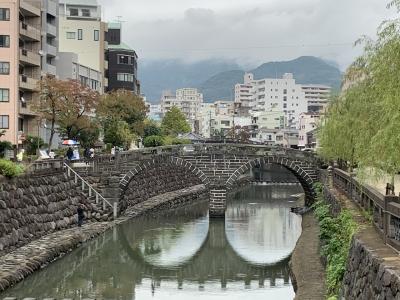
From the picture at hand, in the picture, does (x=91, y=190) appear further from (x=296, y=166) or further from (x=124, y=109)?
(x=124, y=109)

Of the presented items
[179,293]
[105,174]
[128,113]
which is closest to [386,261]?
[179,293]

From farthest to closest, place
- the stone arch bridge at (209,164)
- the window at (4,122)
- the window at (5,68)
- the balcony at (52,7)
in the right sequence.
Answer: the balcony at (52,7) < the window at (4,122) < the window at (5,68) < the stone arch bridge at (209,164)

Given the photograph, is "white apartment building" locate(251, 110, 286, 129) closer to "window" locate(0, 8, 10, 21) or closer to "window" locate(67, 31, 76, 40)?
"window" locate(67, 31, 76, 40)

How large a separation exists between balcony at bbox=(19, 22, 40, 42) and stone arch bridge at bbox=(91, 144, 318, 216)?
13.5 meters

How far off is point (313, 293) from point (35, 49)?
37101 millimetres

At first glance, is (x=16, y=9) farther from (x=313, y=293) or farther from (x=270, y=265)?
(x=313, y=293)

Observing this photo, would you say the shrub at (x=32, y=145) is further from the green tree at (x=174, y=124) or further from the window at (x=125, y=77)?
the green tree at (x=174, y=124)

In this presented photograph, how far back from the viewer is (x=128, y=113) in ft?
181

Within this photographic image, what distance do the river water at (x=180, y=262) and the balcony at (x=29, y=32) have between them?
16.8m

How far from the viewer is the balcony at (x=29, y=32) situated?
150ft

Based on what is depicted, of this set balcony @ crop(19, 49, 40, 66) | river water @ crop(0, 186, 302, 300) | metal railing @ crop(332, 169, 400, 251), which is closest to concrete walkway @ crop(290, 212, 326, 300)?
river water @ crop(0, 186, 302, 300)

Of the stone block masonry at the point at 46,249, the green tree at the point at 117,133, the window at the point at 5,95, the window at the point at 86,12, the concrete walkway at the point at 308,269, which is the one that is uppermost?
the window at the point at 86,12

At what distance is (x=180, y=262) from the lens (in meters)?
28.7

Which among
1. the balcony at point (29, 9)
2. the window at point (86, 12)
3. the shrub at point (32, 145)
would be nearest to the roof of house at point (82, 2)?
the window at point (86, 12)
